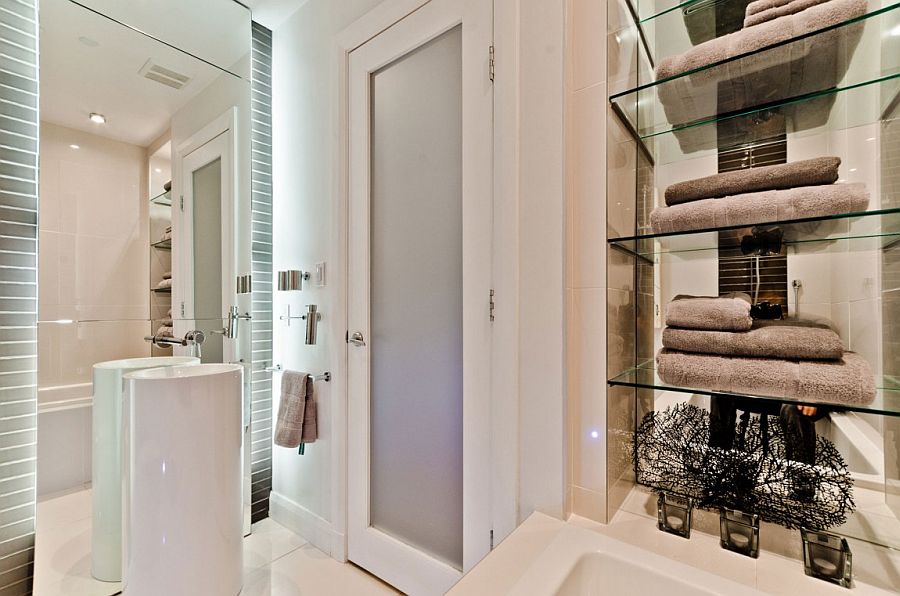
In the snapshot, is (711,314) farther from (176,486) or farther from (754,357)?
(176,486)

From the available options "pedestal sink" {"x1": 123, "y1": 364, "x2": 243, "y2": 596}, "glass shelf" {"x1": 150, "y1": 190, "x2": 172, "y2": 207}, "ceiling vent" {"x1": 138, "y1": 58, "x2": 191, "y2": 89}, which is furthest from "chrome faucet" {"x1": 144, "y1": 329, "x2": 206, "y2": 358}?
"ceiling vent" {"x1": 138, "y1": 58, "x2": 191, "y2": 89}

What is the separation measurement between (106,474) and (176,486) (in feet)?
1.44

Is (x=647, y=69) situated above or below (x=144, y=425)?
above

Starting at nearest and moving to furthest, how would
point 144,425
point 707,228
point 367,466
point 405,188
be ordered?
point 707,228, point 144,425, point 405,188, point 367,466

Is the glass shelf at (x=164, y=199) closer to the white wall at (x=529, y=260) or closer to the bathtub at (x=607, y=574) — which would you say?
the white wall at (x=529, y=260)

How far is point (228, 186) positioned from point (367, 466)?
1506mm

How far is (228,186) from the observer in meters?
2.05

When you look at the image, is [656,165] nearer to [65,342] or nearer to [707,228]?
[707,228]

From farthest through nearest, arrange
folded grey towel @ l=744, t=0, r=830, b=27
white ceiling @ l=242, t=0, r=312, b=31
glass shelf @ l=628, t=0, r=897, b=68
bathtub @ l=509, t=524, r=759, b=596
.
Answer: white ceiling @ l=242, t=0, r=312, b=31 → glass shelf @ l=628, t=0, r=897, b=68 → folded grey towel @ l=744, t=0, r=830, b=27 → bathtub @ l=509, t=524, r=759, b=596

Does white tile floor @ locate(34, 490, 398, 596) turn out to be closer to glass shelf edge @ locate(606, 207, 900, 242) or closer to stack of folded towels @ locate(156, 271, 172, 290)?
stack of folded towels @ locate(156, 271, 172, 290)

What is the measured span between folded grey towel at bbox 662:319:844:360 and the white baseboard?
1629 mm

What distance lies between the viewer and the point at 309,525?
6.46ft

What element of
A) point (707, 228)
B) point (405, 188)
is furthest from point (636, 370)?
point (405, 188)

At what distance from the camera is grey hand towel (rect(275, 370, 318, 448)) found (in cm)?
188
